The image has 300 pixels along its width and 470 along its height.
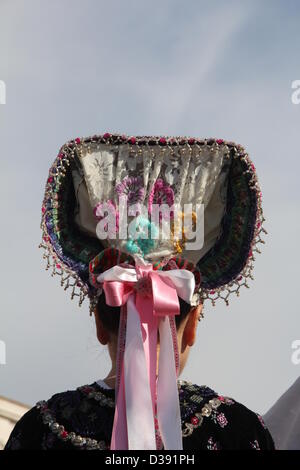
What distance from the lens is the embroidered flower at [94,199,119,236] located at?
2643mm

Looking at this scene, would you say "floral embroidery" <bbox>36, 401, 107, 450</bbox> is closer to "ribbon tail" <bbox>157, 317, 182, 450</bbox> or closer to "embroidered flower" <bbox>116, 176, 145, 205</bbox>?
"ribbon tail" <bbox>157, 317, 182, 450</bbox>

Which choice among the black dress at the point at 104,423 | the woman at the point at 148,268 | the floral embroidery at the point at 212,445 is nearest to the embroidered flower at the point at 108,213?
the woman at the point at 148,268

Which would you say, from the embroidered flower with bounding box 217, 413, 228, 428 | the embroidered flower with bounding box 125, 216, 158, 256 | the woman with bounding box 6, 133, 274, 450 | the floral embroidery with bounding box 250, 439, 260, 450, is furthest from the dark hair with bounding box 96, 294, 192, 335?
the floral embroidery with bounding box 250, 439, 260, 450

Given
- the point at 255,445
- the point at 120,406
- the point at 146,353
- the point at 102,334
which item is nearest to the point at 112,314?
the point at 102,334

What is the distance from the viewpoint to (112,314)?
2533 millimetres

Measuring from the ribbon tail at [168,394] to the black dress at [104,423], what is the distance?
0.06 metres

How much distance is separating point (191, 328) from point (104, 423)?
0.40m

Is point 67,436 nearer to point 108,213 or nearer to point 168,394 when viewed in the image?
point 168,394

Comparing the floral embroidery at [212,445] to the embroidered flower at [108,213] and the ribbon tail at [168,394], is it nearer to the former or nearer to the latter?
the ribbon tail at [168,394]

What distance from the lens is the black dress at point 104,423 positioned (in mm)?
2402

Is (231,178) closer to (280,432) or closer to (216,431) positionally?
(216,431)
